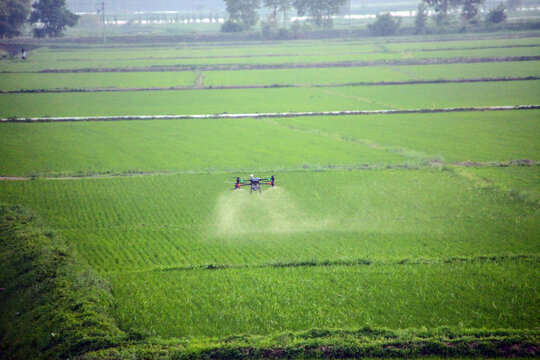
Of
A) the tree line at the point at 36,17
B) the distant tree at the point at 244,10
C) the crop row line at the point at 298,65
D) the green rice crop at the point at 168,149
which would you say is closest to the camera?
the green rice crop at the point at 168,149

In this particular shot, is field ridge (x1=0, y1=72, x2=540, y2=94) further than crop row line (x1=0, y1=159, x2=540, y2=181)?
Yes

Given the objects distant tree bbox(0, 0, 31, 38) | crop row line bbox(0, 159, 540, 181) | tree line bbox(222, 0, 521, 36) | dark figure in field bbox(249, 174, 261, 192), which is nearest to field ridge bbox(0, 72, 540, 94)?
crop row line bbox(0, 159, 540, 181)

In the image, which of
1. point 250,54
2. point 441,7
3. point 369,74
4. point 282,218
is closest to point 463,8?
point 441,7

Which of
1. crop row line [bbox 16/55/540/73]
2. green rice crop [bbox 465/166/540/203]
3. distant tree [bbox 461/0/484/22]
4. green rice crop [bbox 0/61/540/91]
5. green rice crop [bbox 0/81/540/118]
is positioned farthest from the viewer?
distant tree [bbox 461/0/484/22]

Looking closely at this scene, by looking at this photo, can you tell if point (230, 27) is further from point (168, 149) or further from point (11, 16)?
point (168, 149)

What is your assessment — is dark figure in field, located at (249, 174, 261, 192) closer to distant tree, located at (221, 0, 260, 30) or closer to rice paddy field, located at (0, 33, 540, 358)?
rice paddy field, located at (0, 33, 540, 358)

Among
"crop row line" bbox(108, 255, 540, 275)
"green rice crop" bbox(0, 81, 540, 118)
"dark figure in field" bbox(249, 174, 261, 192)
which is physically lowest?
"crop row line" bbox(108, 255, 540, 275)

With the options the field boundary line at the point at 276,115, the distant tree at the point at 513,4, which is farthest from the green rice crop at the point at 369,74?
the distant tree at the point at 513,4

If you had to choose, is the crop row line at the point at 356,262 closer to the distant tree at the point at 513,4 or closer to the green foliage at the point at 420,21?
the green foliage at the point at 420,21
